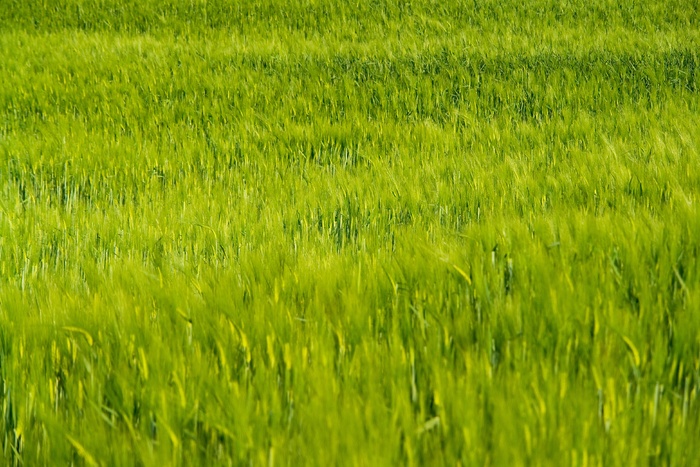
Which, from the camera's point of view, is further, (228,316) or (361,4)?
(361,4)

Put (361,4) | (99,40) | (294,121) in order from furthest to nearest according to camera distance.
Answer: (361,4) → (99,40) → (294,121)

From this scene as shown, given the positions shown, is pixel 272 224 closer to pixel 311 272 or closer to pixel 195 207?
pixel 195 207

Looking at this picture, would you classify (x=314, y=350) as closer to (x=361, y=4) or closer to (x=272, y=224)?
(x=272, y=224)

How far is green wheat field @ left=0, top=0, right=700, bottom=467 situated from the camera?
99cm

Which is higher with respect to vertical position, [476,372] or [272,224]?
[476,372]

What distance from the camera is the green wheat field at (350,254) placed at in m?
0.99

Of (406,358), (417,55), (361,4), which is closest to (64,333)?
(406,358)

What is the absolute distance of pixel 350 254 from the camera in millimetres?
1977

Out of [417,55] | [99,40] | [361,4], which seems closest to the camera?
[417,55]

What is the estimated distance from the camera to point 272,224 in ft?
8.85

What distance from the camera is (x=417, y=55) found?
6258mm

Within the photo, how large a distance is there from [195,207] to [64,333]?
1.68 metres

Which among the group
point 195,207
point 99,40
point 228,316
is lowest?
point 195,207

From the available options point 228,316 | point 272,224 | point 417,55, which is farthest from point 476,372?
point 417,55
